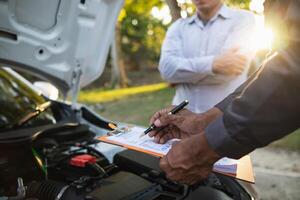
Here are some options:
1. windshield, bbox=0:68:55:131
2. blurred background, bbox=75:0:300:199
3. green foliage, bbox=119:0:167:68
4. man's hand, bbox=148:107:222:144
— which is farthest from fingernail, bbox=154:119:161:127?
green foliage, bbox=119:0:167:68

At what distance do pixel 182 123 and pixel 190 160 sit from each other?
1.47 feet

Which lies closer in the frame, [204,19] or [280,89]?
[280,89]

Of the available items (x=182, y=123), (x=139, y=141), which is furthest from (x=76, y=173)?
(x=182, y=123)

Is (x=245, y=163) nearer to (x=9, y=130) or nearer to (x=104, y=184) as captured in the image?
(x=104, y=184)

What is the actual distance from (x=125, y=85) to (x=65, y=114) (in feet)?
39.8

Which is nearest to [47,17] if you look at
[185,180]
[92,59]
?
[92,59]

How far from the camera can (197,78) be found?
2414 millimetres

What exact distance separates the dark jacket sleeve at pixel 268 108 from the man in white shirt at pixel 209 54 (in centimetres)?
119

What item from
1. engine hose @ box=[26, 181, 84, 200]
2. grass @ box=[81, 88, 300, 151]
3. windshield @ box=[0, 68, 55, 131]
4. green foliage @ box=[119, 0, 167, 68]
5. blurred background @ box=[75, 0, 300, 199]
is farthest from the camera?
green foliage @ box=[119, 0, 167, 68]

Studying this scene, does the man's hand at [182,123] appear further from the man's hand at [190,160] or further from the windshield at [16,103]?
the windshield at [16,103]

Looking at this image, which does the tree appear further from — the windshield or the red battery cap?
the red battery cap

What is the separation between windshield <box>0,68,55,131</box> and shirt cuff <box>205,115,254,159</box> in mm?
1414

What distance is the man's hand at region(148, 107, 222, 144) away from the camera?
1620 mm

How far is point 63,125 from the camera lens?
89.2 inches
